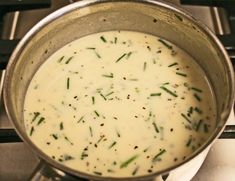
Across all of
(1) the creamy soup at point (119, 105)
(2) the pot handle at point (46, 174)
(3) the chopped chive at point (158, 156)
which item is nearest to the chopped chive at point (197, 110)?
(1) the creamy soup at point (119, 105)

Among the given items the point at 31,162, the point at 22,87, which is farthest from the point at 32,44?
the point at 31,162

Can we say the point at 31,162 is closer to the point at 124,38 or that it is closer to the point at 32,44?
the point at 32,44

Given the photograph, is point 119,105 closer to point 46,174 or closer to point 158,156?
point 158,156

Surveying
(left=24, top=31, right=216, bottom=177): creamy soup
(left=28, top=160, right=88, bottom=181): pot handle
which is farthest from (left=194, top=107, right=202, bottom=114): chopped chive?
(left=28, top=160, right=88, bottom=181): pot handle

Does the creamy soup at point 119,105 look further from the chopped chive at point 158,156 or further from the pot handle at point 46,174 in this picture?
the pot handle at point 46,174

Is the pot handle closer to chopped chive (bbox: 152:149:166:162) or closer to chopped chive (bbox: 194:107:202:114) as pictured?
chopped chive (bbox: 152:149:166:162)

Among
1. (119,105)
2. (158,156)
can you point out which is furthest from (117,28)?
(158,156)
